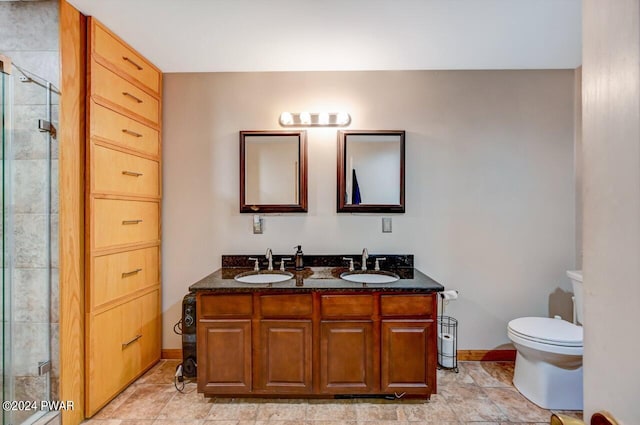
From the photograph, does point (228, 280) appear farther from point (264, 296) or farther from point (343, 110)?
point (343, 110)

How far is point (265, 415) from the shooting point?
2.09m

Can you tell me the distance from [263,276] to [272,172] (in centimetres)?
85

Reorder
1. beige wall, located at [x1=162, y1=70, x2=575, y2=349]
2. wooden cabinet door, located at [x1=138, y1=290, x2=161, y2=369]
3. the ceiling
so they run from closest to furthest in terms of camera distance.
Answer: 1. the ceiling
2. wooden cabinet door, located at [x1=138, y1=290, x2=161, y2=369]
3. beige wall, located at [x1=162, y1=70, x2=575, y2=349]

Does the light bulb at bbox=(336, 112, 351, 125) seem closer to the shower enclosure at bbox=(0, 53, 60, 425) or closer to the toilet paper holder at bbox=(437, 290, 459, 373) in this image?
the toilet paper holder at bbox=(437, 290, 459, 373)

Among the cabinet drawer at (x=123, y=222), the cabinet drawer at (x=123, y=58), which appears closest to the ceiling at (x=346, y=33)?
the cabinet drawer at (x=123, y=58)

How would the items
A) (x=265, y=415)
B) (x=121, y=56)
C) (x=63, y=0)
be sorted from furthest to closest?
(x=121, y=56) < (x=265, y=415) < (x=63, y=0)

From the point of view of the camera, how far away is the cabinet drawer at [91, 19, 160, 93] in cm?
210

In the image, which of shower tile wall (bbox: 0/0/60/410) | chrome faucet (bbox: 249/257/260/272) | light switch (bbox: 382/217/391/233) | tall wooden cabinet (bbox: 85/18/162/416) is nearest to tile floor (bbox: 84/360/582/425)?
tall wooden cabinet (bbox: 85/18/162/416)

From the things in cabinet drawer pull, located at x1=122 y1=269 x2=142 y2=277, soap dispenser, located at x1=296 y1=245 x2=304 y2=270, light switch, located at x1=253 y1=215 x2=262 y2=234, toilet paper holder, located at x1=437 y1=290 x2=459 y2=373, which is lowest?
toilet paper holder, located at x1=437 y1=290 x2=459 y2=373

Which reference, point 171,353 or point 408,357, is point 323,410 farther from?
point 171,353

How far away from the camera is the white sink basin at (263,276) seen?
96.3 inches

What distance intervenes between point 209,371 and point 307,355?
2.09 feet

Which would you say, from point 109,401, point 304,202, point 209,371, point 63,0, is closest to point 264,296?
point 209,371

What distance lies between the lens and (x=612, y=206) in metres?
0.65
